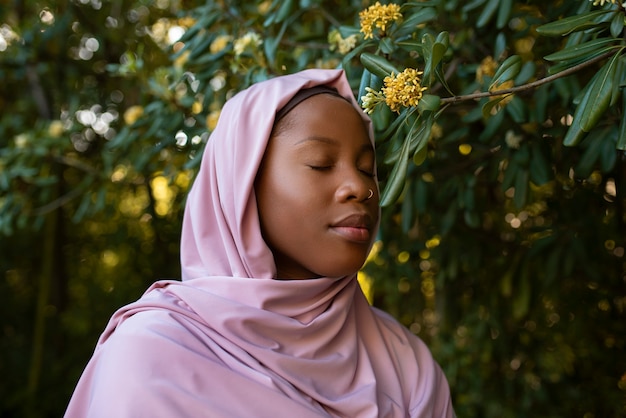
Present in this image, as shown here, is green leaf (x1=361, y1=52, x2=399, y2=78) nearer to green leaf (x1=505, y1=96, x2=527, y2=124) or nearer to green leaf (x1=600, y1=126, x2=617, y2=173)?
green leaf (x1=505, y1=96, x2=527, y2=124)

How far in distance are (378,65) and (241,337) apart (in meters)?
0.73

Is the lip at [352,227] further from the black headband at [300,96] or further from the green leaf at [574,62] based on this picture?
the green leaf at [574,62]

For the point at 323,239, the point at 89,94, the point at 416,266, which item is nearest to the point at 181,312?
the point at 323,239

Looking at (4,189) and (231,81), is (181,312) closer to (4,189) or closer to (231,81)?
(231,81)

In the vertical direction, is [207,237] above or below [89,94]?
above

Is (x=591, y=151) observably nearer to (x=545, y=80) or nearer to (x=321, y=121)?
(x=545, y=80)

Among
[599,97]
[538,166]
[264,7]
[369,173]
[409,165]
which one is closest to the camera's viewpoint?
[599,97]

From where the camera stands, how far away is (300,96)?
5.90ft

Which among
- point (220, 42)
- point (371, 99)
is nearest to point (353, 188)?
point (371, 99)

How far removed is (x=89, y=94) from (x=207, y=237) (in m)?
2.75

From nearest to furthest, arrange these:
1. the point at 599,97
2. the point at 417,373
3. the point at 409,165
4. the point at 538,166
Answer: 1. the point at 599,97
2. the point at 417,373
3. the point at 538,166
4. the point at 409,165

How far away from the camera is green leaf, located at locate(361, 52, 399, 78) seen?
5.89 feet

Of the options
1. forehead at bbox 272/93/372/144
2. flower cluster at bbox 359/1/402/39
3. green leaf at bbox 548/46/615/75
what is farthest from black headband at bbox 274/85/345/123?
green leaf at bbox 548/46/615/75

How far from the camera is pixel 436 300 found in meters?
3.52
